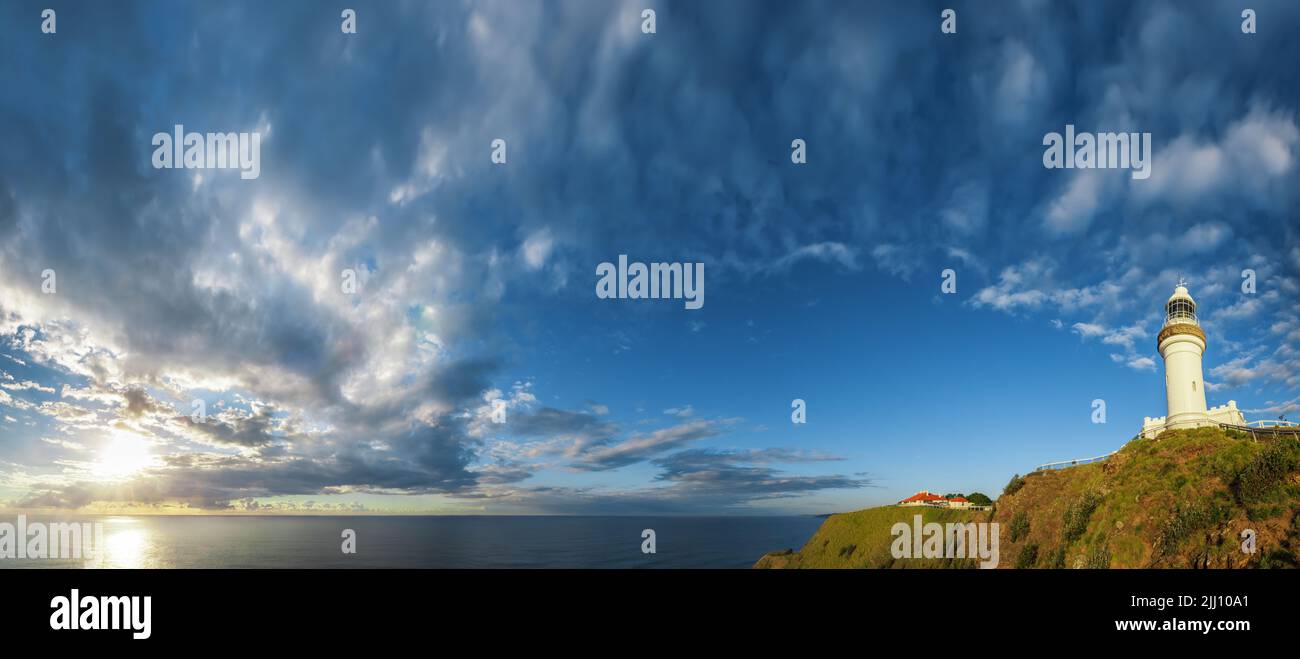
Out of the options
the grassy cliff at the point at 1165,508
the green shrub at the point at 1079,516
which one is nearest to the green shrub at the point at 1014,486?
the grassy cliff at the point at 1165,508

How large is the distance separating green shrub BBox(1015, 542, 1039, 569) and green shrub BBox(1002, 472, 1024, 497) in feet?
33.0

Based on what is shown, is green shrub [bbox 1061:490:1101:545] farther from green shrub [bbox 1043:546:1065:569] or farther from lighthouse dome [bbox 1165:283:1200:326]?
lighthouse dome [bbox 1165:283:1200:326]

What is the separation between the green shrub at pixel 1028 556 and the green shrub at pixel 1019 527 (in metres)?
2.40

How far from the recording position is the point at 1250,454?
3212 centimetres

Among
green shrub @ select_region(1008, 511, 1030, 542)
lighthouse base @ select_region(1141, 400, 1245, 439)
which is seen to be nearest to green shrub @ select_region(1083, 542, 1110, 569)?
green shrub @ select_region(1008, 511, 1030, 542)

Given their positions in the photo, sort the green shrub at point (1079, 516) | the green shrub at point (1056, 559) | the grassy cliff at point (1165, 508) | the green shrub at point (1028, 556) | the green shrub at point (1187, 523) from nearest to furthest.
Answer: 1. the grassy cliff at point (1165, 508)
2. the green shrub at point (1187, 523)
3. the green shrub at point (1056, 559)
4. the green shrub at point (1079, 516)
5. the green shrub at point (1028, 556)

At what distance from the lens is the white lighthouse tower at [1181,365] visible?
45.6 meters

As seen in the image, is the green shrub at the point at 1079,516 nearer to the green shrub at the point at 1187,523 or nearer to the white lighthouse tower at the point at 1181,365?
the green shrub at the point at 1187,523

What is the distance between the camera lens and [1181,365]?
47.5 meters

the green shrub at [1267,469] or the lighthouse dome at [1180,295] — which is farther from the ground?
the lighthouse dome at [1180,295]

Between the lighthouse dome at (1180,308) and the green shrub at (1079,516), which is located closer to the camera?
the green shrub at (1079,516)
